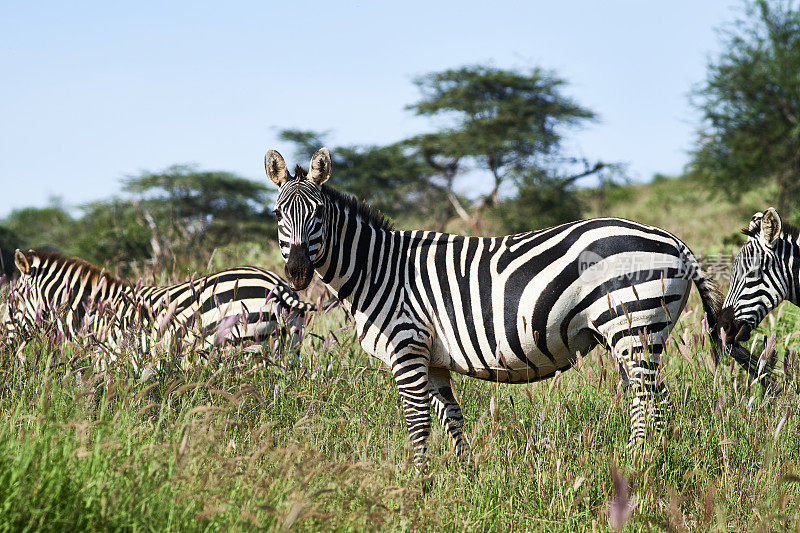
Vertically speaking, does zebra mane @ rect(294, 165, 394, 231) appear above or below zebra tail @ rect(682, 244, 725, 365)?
above

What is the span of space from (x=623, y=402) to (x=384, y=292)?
1458mm

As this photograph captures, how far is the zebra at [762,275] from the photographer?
→ 4.21 metres

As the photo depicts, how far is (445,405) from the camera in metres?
4.03

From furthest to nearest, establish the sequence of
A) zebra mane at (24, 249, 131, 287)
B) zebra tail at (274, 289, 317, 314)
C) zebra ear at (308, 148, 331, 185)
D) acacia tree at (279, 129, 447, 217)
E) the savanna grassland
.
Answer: acacia tree at (279, 129, 447, 217), zebra mane at (24, 249, 131, 287), zebra tail at (274, 289, 317, 314), zebra ear at (308, 148, 331, 185), the savanna grassland

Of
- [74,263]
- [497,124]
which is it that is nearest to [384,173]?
[497,124]

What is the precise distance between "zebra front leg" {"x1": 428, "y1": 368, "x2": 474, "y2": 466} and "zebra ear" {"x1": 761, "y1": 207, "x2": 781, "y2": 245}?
2178 mm

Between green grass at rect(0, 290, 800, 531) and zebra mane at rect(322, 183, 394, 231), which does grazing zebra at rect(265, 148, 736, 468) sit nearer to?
zebra mane at rect(322, 183, 394, 231)

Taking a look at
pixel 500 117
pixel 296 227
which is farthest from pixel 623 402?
pixel 500 117

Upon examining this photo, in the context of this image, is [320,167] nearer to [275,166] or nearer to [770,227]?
A: [275,166]

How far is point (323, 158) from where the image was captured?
3.89 meters

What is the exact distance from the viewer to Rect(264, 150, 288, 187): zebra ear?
3.94 m

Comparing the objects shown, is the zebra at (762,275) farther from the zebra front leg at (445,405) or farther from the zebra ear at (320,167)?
the zebra ear at (320,167)

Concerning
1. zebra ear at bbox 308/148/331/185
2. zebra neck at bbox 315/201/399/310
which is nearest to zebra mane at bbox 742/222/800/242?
zebra neck at bbox 315/201/399/310

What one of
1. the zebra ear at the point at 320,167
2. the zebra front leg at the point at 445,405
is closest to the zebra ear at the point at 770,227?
the zebra front leg at the point at 445,405
